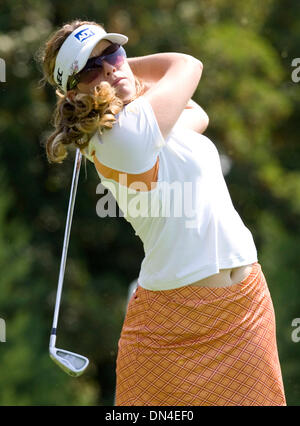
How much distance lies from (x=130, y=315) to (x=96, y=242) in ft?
33.4

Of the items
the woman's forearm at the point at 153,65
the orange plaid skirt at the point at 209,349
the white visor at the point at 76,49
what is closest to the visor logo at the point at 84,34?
the white visor at the point at 76,49

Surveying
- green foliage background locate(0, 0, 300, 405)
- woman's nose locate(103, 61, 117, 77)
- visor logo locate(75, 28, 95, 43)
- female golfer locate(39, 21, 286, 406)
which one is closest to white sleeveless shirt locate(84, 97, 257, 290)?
female golfer locate(39, 21, 286, 406)

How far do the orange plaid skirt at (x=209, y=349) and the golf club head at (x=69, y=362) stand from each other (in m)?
0.17

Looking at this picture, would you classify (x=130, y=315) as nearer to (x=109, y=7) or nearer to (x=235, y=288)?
(x=235, y=288)

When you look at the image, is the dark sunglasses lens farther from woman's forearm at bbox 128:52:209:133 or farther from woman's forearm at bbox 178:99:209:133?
woman's forearm at bbox 178:99:209:133

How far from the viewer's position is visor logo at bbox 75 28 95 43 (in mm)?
2744

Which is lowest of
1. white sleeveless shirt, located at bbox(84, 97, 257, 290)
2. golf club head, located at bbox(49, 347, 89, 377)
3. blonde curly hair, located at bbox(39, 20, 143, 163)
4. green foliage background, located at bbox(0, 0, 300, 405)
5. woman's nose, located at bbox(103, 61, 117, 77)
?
green foliage background, located at bbox(0, 0, 300, 405)

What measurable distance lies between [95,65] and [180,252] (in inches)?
21.2

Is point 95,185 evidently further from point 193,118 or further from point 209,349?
point 209,349

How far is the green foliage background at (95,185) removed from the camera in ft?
35.9

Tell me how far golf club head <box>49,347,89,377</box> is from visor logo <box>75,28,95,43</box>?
0.84 metres

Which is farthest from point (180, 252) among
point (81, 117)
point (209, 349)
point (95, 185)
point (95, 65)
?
point (95, 185)

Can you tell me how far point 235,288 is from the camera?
2.71m

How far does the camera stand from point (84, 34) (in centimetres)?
276
